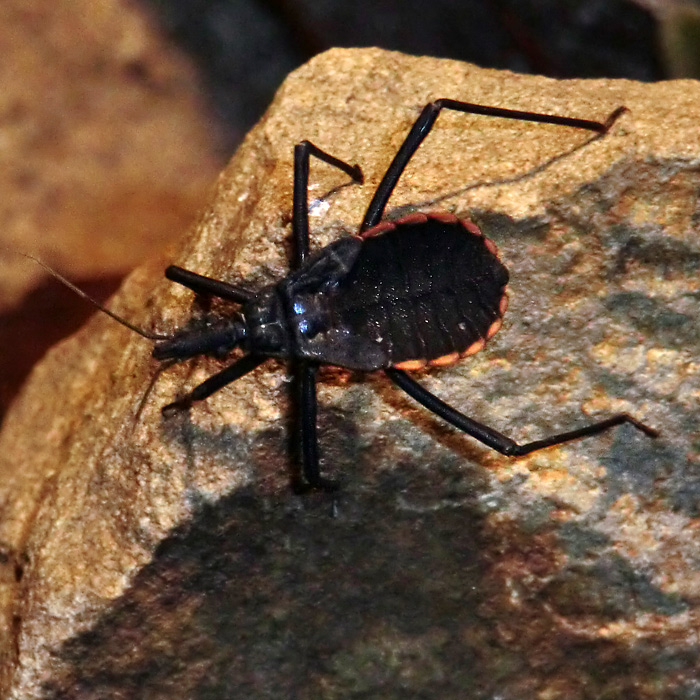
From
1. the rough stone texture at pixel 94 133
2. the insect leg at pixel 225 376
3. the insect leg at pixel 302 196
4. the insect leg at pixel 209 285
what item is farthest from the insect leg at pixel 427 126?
the rough stone texture at pixel 94 133

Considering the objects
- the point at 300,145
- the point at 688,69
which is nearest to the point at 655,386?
the point at 300,145

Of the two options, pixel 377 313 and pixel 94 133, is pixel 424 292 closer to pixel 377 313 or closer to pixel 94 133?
pixel 377 313

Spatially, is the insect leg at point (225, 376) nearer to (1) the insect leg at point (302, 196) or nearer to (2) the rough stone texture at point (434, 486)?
(2) the rough stone texture at point (434, 486)

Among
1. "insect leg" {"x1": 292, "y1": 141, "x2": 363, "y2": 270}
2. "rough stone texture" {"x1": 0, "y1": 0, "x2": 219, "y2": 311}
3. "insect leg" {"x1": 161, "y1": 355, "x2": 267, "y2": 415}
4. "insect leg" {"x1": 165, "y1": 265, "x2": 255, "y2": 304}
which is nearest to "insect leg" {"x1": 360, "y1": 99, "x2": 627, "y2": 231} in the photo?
"insect leg" {"x1": 292, "y1": 141, "x2": 363, "y2": 270}

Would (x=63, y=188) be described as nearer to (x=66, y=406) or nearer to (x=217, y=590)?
(x=66, y=406)

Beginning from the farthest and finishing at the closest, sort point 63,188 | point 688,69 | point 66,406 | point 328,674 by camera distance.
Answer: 1. point 63,188
2. point 688,69
3. point 66,406
4. point 328,674

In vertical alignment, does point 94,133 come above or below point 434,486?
above

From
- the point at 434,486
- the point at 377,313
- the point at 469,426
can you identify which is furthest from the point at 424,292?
the point at 434,486

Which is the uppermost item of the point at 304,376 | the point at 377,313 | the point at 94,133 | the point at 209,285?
the point at 94,133

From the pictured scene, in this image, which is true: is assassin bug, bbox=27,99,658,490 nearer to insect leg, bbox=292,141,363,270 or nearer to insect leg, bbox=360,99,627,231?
insect leg, bbox=292,141,363,270
